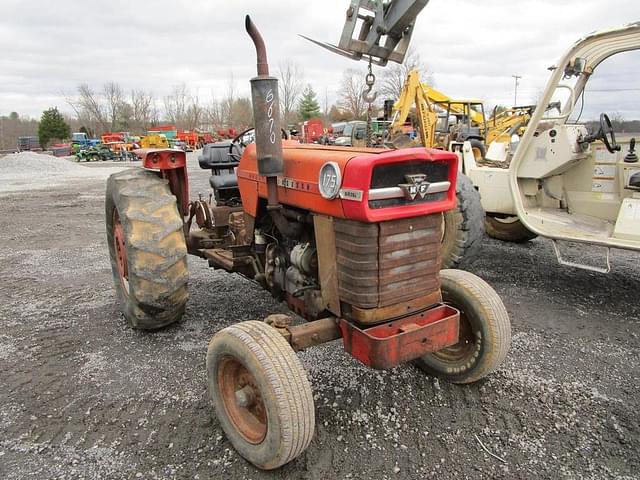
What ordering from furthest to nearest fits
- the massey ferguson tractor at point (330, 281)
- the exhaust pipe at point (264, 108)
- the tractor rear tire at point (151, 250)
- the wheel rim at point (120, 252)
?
the wheel rim at point (120, 252) → the tractor rear tire at point (151, 250) → the exhaust pipe at point (264, 108) → the massey ferguson tractor at point (330, 281)

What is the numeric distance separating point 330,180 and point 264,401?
3.40ft

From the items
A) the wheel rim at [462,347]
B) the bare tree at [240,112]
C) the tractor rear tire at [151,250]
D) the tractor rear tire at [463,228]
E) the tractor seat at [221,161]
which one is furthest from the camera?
the bare tree at [240,112]

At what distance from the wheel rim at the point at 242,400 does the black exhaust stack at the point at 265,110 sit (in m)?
1.01

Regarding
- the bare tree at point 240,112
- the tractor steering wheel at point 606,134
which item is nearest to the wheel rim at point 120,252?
the tractor steering wheel at point 606,134

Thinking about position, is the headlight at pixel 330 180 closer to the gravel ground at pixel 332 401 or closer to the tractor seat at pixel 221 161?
the gravel ground at pixel 332 401

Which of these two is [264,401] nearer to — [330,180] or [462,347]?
[330,180]

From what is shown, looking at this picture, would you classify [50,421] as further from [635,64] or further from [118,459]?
[635,64]

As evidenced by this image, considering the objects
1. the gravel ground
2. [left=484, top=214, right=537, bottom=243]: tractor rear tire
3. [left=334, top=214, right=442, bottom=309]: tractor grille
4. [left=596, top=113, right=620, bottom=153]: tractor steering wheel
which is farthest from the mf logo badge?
[left=484, top=214, right=537, bottom=243]: tractor rear tire

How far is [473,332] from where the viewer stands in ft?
9.16

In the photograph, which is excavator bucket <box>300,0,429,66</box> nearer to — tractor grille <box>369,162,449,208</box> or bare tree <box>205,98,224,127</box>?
tractor grille <box>369,162,449,208</box>

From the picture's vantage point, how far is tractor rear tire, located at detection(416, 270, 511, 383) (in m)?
2.67

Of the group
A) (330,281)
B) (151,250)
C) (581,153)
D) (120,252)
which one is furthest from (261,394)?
(581,153)

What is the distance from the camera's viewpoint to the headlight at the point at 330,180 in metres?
2.23

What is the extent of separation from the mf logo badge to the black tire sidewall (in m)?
1.02
